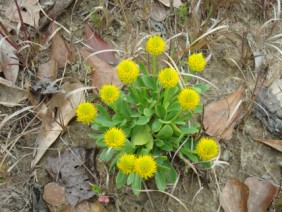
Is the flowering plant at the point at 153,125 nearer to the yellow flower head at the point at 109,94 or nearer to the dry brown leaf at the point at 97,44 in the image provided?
the yellow flower head at the point at 109,94

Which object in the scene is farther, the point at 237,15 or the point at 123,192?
the point at 237,15

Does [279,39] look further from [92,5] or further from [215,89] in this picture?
[92,5]

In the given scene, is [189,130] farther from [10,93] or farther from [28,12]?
[28,12]

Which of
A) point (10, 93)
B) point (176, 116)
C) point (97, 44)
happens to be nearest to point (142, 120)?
point (176, 116)

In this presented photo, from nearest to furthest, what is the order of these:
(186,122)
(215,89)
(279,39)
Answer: (186,122) → (215,89) → (279,39)

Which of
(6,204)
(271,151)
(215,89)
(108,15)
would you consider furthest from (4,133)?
(271,151)

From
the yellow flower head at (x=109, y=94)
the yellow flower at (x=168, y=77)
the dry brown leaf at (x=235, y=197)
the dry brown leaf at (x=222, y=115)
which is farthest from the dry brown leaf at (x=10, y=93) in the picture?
the dry brown leaf at (x=235, y=197)

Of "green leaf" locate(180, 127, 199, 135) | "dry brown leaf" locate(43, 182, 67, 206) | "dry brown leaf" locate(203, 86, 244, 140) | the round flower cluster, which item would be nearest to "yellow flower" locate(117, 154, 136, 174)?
the round flower cluster
